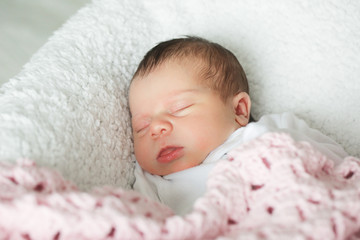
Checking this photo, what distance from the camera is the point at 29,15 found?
1537 millimetres

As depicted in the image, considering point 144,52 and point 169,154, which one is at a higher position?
point 144,52

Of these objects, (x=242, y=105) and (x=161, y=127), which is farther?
(x=242, y=105)

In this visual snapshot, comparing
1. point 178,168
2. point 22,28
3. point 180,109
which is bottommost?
point 178,168

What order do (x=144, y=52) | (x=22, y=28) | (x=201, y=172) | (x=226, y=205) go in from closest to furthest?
(x=226, y=205), (x=201, y=172), (x=144, y=52), (x=22, y=28)

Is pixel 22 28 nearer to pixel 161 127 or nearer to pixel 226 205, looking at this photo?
pixel 161 127

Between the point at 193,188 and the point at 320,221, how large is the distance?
377mm

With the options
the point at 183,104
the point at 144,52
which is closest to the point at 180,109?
the point at 183,104

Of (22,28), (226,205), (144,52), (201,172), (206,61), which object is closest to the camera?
(226,205)

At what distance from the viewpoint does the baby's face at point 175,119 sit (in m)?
0.94

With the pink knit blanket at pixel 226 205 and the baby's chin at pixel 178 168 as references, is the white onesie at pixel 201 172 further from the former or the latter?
the pink knit blanket at pixel 226 205

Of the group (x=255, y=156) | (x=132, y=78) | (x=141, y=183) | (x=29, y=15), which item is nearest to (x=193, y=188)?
(x=141, y=183)

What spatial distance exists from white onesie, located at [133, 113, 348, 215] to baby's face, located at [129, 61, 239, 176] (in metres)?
0.02

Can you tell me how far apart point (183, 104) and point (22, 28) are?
834 mm

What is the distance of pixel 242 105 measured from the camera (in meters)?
1.10
